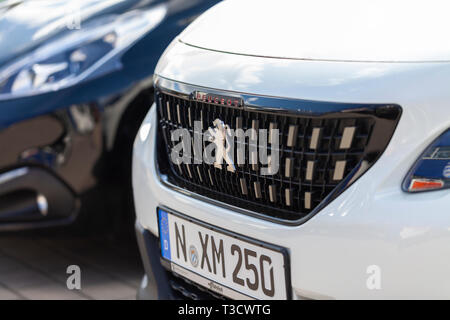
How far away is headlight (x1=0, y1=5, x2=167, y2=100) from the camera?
113 inches

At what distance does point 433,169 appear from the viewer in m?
1.67

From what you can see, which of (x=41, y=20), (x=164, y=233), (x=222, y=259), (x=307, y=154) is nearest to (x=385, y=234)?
(x=307, y=154)

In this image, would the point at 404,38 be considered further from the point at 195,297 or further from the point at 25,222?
the point at 25,222

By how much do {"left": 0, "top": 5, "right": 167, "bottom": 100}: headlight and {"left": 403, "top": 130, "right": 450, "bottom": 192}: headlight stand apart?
60.4 inches

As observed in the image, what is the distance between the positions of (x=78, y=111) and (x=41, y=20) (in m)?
0.65

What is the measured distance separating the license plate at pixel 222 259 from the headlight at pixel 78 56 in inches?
33.9

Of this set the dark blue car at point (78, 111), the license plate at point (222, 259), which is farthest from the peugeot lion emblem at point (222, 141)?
the dark blue car at point (78, 111)

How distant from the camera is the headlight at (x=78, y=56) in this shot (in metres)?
2.87

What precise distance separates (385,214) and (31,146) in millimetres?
1647

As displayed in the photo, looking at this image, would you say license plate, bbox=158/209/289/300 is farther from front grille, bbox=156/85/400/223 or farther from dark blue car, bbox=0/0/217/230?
dark blue car, bbox=0/0/217/230

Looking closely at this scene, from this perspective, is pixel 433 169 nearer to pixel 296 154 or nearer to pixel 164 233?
pixel 296 154

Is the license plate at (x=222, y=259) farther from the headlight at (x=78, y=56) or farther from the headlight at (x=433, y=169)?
the headlight at (x=78, y=56)

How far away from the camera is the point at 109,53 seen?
290 cm
